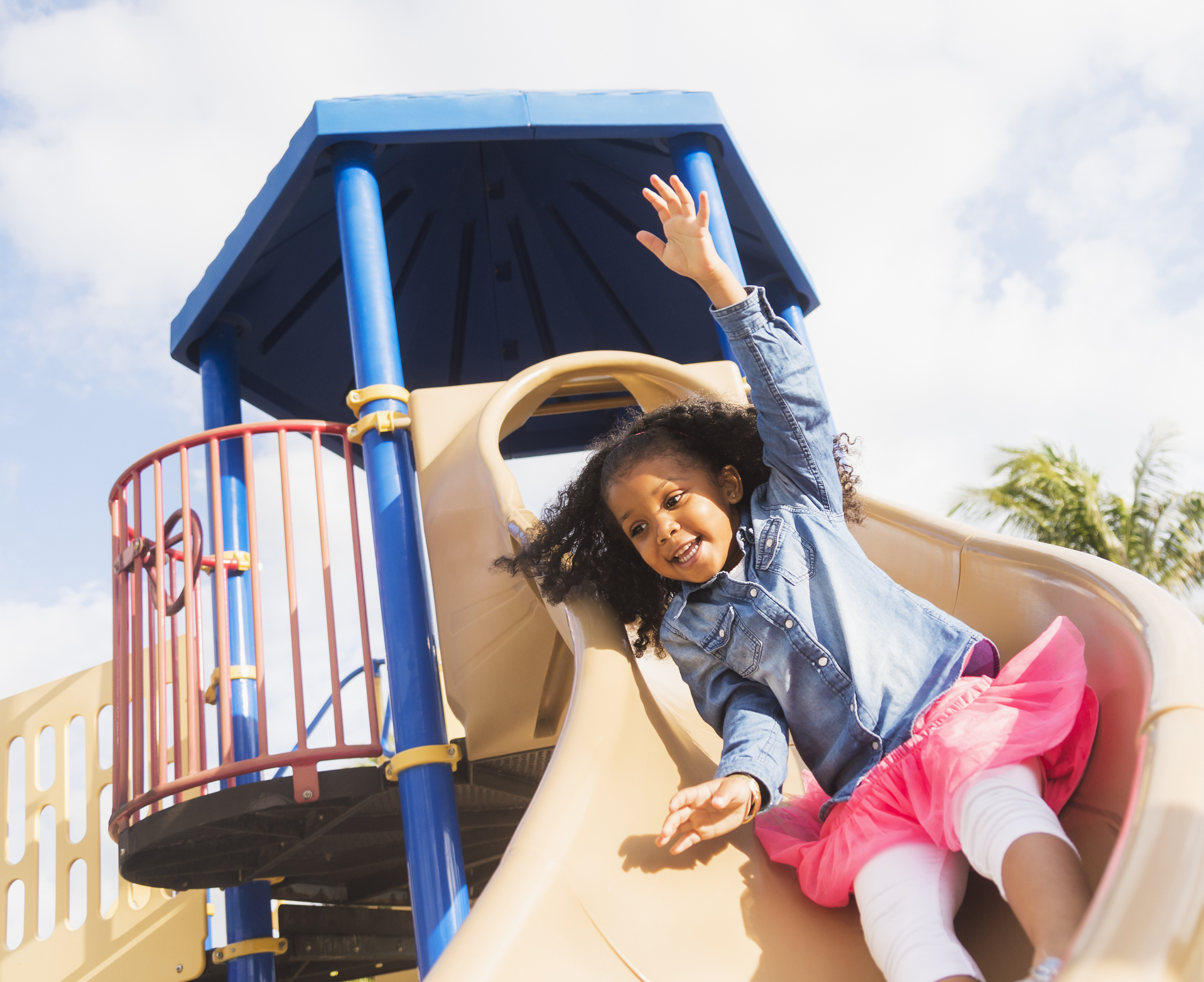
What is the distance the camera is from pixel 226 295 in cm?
426

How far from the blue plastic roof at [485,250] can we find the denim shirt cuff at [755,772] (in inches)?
110

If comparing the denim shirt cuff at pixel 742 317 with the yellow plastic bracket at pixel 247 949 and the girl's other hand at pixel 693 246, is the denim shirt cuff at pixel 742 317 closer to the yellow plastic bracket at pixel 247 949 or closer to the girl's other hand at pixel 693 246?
the girl's other hand at pixel 693 246

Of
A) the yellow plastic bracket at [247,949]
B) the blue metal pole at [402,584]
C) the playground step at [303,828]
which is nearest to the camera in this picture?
the blue metal pole at [402,584]

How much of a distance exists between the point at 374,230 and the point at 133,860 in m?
2.20

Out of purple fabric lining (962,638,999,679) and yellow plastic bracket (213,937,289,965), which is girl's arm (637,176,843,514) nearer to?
purple fabric lining (962,638,999,679)

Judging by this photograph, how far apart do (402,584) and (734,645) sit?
1362mm

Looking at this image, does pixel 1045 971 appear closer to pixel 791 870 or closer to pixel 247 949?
pixel 791 870

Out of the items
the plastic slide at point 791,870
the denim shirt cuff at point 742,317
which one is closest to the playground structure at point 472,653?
the plastic slide at point 791,870

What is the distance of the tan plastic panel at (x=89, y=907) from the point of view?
396cm

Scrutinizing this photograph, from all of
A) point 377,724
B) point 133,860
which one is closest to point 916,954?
point 377,724

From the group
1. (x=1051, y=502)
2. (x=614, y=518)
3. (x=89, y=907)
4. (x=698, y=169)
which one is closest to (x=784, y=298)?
(x=698, y=169)

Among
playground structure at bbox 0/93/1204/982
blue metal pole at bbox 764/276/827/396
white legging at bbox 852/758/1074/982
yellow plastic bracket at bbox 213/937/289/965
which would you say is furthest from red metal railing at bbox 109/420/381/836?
blue metal pole at bbox 764/276/827/396

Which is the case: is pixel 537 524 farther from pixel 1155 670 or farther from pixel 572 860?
pixel 1155 670

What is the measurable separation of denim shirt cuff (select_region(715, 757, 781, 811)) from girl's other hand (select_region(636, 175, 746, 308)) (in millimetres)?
844
